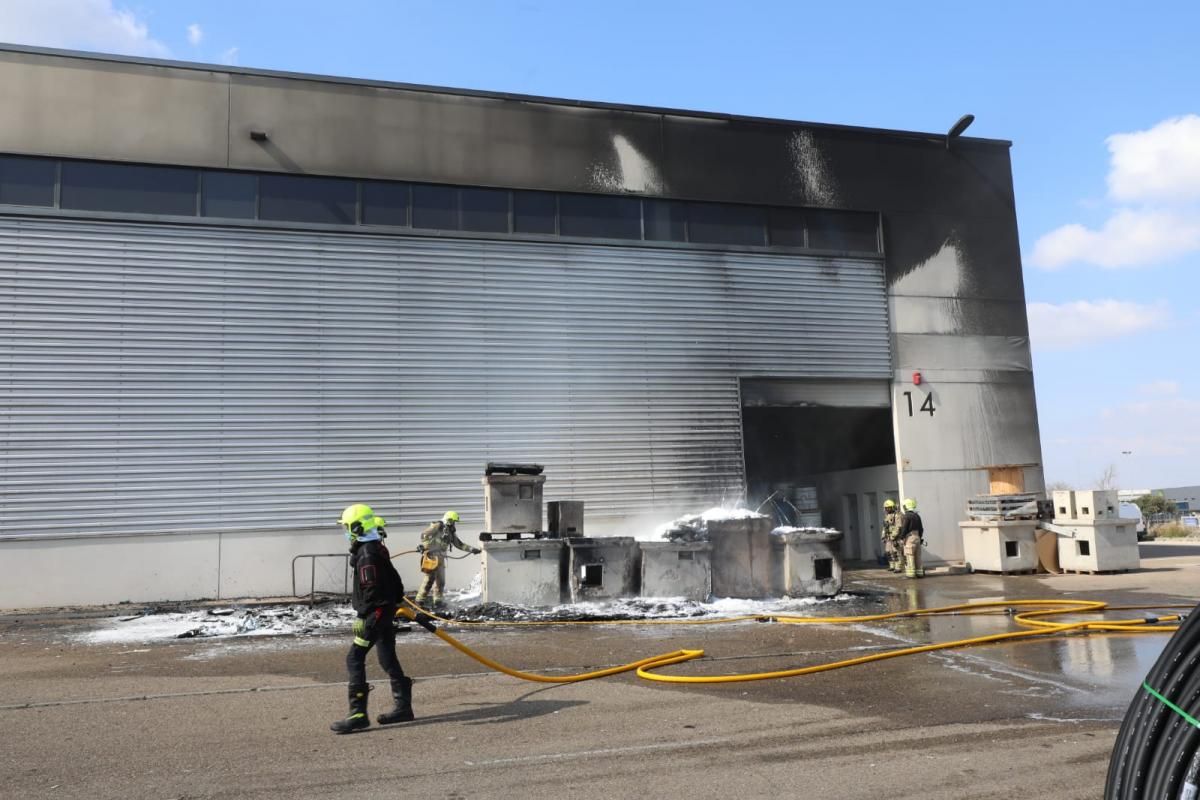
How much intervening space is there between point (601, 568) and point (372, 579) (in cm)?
742

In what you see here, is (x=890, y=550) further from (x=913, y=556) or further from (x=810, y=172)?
(x=810, y=172)

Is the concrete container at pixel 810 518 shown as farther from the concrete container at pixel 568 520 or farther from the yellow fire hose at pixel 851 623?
the concrete container at pixel 568 520

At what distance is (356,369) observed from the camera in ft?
54.3

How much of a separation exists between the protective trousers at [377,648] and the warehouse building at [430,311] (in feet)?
33.2

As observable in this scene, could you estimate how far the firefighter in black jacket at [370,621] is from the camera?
6.13 metres

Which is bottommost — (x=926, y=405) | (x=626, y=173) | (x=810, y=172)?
(x=926, y=405)

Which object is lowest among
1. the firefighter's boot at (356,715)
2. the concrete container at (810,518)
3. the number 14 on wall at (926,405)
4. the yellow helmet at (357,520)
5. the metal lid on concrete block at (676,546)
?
the firefighter's boot at (356,715)

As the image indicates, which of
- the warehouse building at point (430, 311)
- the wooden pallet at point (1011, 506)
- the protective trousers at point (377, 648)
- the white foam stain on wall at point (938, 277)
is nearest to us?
the protective trousers at point (377, 648)

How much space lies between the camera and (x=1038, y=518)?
17469 millimetres

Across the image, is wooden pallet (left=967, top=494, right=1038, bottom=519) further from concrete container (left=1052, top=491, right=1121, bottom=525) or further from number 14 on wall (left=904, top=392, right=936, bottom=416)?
number 14 on wall (left=904, top=392, right=936, bottom=416)

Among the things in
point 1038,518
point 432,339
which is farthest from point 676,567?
point 1038,518

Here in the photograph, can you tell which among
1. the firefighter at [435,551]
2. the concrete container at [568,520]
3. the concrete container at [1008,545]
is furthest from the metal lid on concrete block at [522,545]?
the concrete container at [1008,545]

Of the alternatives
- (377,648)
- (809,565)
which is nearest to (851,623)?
(809,565)

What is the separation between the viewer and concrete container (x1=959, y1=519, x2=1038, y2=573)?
17.2m
